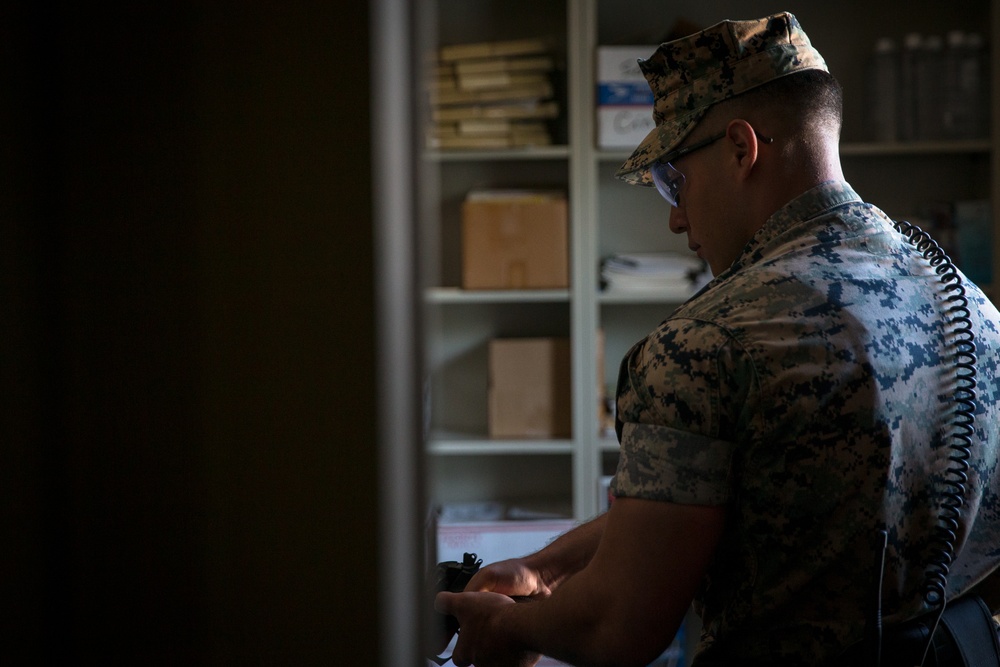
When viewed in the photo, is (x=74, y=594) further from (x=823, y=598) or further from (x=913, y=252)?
(x=913, y=252)

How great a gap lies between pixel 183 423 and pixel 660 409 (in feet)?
1.89

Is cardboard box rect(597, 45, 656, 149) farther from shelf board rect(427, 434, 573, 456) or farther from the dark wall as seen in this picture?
the dark wall

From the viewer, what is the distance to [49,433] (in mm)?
283

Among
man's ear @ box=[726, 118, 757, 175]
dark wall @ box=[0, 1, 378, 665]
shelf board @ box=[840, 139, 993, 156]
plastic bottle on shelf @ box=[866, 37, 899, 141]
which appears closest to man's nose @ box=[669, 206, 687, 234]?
man's ear @ box=[726, 118, 757, 175]

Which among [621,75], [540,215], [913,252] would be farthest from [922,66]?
[913,252]

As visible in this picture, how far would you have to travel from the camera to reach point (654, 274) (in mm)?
2492

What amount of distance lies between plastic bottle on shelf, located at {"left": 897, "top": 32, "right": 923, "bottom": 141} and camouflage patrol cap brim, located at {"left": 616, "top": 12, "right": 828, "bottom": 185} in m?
1.69

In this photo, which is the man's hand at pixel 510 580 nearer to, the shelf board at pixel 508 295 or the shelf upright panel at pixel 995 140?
the shelf board at pixel 508 295

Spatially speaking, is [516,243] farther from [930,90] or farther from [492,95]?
[930,90]

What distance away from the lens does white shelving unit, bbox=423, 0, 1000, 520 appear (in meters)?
2.46

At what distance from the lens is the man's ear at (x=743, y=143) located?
0.93 m

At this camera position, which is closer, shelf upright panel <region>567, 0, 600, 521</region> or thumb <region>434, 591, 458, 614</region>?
thumb <region>434, 591, 458, 614</region>

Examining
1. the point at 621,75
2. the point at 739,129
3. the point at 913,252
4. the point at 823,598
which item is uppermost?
the point at 621,75

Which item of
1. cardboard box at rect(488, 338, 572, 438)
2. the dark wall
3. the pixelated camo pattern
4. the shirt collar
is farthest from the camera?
cardboard box at rect(488, 338, 572, 438)
